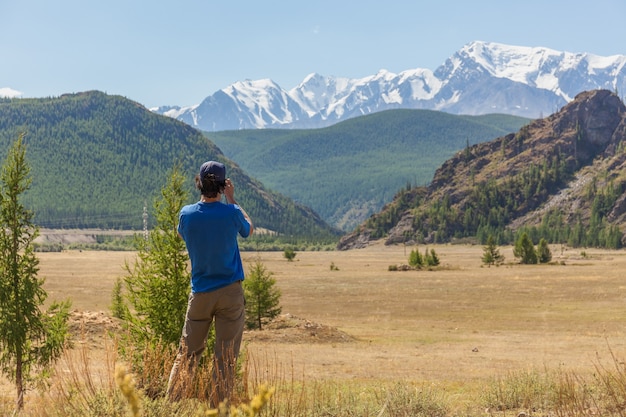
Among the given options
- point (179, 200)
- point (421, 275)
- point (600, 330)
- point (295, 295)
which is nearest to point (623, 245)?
point (421, 275)

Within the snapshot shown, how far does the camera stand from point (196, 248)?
726 centimetres

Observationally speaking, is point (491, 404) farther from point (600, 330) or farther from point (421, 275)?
point (421, 275)

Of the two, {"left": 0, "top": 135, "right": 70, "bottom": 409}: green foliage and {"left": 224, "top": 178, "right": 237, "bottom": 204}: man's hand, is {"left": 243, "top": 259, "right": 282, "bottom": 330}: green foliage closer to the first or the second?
{"left": 0, "top": 135, "right": 70, "bottom": 409}: green foliage

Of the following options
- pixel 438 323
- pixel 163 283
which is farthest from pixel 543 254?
pixel 163 283

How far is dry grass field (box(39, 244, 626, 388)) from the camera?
2153 cm

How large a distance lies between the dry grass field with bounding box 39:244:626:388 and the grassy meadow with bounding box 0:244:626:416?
9cm

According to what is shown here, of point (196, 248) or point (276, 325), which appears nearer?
point (196, 248)

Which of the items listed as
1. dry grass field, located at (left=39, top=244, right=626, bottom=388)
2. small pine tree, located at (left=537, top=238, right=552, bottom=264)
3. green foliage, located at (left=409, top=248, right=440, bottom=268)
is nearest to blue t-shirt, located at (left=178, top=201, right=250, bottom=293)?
dry grass field, located at (left=39, top=244, right=626, bottom=388)

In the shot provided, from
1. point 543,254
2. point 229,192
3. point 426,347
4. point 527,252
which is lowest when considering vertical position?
point 426,347

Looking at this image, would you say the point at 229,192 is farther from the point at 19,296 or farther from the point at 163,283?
the point at 19,296

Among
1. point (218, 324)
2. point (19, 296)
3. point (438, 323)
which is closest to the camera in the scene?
point (218, 324)

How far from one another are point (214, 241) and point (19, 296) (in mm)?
6508

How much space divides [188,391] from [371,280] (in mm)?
67317

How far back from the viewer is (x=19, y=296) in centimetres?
1211
